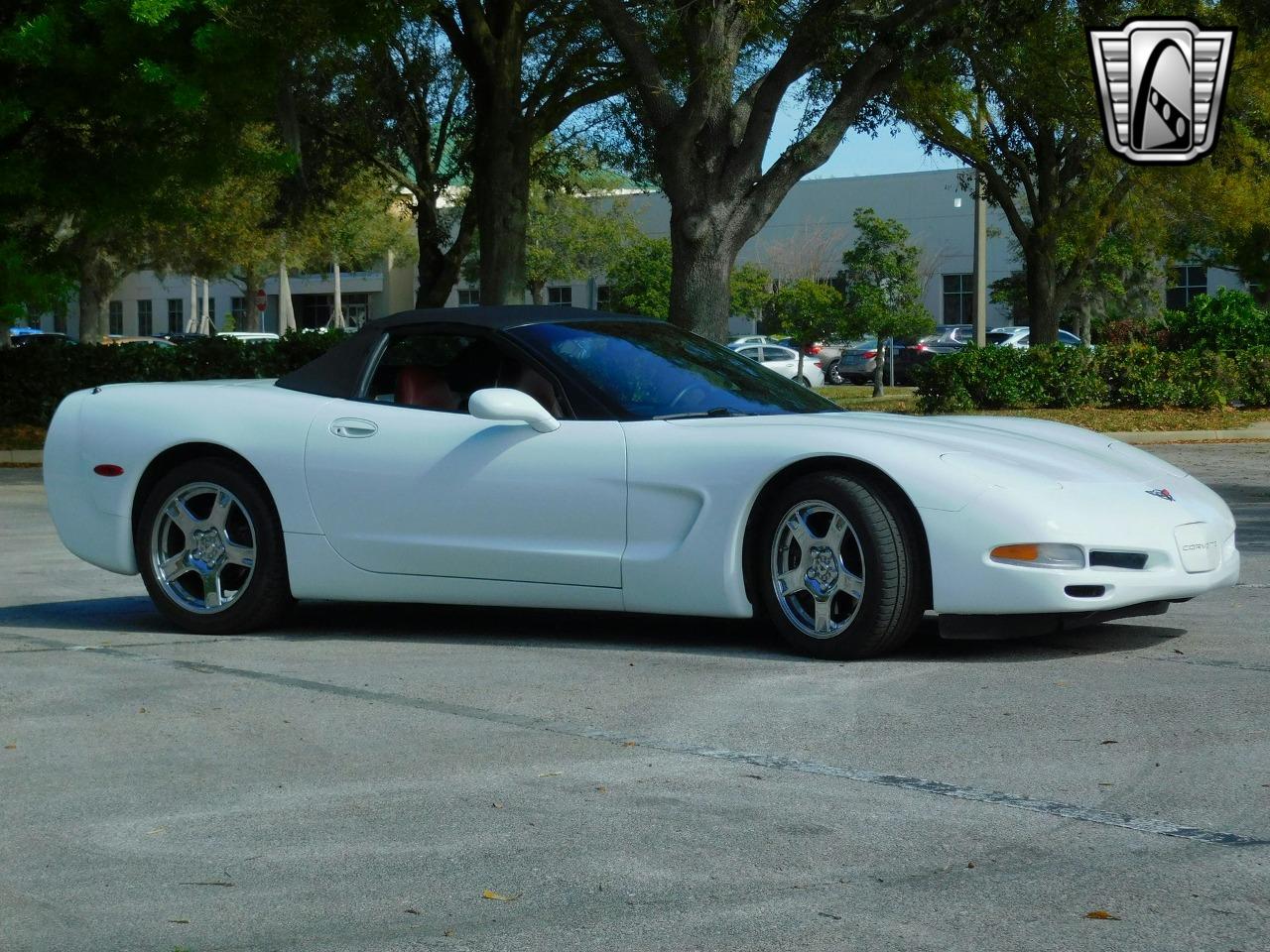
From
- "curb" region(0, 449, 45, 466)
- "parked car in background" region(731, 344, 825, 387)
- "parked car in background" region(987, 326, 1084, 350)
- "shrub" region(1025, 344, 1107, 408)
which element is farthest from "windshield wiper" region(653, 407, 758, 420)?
"parked car in background" region(987, 326, 1084, 350)

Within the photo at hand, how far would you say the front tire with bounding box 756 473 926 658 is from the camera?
624cm

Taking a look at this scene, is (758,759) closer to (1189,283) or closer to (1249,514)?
(1249,514)

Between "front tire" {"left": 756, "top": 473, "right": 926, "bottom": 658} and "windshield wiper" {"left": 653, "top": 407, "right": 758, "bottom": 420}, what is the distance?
1.91ft

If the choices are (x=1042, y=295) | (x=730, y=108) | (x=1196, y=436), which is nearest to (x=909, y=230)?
(x=1042, y=295)

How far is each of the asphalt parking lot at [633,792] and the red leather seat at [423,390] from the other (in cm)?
100

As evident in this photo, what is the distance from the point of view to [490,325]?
734 cm

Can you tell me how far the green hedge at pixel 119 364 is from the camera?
2312cm

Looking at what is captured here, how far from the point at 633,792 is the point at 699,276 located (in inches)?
550

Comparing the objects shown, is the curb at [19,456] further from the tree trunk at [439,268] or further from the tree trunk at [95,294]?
the tree trunk at [95,294]

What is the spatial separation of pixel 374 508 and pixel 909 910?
158 inches

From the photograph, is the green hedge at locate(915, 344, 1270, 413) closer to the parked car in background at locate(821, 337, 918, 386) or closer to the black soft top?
the parked car in background at locate(821, 337, 918, 386)

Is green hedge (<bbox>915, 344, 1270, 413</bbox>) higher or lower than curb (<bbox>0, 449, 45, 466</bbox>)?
higher

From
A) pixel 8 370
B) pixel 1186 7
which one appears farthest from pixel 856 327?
pixel 8 370

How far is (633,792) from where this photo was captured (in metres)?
4.58
